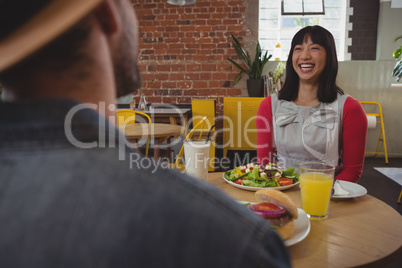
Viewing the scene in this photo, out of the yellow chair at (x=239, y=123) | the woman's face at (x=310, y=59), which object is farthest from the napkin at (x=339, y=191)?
the yellow chair at (x=239, y=123)

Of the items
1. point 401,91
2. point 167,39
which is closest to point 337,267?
point 167,39

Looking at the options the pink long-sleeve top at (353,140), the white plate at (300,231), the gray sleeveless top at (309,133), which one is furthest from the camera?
the gray sleeveless top at (309,133)

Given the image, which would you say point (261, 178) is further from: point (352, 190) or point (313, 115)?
point (313, 115)

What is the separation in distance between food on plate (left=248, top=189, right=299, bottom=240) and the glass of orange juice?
183mm

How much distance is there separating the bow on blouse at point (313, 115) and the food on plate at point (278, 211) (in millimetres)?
1105

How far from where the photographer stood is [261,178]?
1.22 meters

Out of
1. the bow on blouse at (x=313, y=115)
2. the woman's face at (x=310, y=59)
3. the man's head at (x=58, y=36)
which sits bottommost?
the bow on blouse at (x=313, y=115)

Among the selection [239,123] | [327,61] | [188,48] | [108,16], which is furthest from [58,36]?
[188,48]

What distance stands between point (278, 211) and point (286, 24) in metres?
4.96

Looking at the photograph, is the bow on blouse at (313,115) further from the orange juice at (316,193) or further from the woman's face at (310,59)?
the orange juice at (316,193)

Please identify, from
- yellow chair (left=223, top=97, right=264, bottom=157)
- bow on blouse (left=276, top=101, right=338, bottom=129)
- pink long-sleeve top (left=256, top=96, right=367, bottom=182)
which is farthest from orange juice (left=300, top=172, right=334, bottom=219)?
yellow chair (left=223, top=97, right=264, bottom=157)

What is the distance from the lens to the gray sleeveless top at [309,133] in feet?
5.86

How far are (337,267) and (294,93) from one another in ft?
4.76

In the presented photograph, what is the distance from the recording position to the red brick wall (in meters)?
4.74
